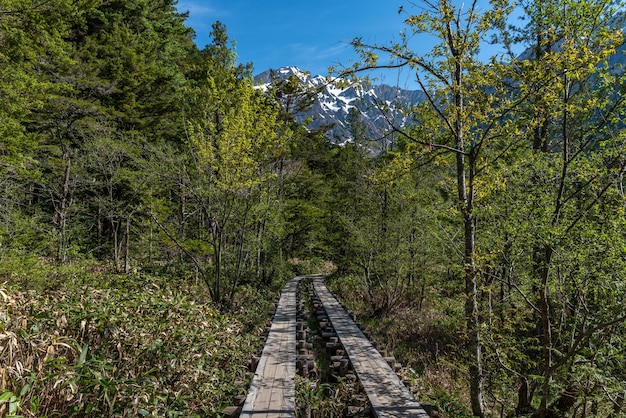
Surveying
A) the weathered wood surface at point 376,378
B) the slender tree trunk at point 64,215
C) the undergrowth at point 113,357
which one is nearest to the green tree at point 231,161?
the undergrowth at point 113,357

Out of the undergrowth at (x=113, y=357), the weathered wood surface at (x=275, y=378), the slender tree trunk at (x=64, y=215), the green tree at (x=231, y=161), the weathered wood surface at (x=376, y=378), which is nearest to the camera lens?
the undergrowth at (x=113, y=357)

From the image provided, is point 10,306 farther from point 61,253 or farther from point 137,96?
point 137,96

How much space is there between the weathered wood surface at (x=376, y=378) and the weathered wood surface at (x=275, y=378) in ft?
3.86

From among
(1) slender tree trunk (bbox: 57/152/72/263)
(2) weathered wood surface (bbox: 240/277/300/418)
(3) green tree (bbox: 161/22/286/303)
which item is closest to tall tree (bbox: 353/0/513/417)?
(2) weathered wood surface (bbox: 240/277/300/418)

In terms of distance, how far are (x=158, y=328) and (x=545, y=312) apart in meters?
5.11

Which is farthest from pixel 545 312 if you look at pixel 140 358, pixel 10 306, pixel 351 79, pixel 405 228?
pixel 405 228

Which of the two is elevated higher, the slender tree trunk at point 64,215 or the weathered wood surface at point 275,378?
the slender tree trunk at point 64,215

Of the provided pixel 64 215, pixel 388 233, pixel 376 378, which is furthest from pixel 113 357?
pixel 64 215

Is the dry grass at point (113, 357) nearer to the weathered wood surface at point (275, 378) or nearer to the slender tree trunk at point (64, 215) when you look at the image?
the weathered wood surface at point (275, 378)

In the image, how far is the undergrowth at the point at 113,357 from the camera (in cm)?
339

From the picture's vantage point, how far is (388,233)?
11172mm

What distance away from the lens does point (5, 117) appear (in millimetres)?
8867

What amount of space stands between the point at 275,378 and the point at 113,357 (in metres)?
2.42

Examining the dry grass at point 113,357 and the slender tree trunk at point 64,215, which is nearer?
the dry grass at point 113,357
